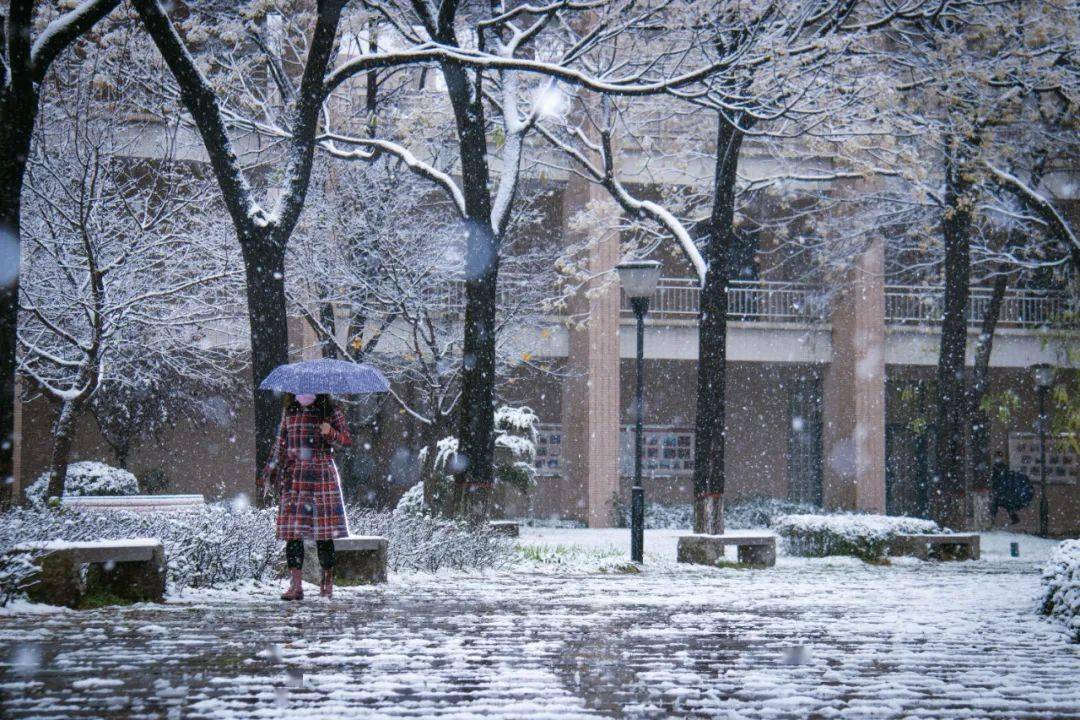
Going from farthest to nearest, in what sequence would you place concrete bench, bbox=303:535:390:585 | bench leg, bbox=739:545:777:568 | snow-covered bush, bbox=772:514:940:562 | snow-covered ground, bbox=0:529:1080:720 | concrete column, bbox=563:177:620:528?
concrete column, bbox=563:177:620:528 < snow-covered bush, bbox=772:514:940:562 < bench leg, bbox=739:545:777:568 < concrete bench, bbox=303:535:390:585 < snow-covered ground, bbox=0:529:1080:720

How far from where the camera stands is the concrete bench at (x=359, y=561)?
31.3 feet

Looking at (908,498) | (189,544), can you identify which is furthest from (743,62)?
(908,498)

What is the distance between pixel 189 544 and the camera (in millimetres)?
8602

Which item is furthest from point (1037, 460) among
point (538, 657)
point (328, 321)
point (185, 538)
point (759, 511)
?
point (538, 657)

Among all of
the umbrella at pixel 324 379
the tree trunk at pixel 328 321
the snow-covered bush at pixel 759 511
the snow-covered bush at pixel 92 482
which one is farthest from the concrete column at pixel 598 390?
the umbrella at pixel 324 379

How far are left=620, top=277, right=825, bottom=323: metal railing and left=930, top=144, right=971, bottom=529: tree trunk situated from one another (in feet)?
19.7

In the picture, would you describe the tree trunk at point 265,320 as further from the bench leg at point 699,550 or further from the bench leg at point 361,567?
the bench leg at point 699,550

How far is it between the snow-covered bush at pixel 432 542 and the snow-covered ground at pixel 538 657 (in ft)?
5.21

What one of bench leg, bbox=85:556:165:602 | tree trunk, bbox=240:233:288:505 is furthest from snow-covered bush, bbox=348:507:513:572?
bench leg, bbox=85:556:165:602

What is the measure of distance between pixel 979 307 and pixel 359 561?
2372 cm

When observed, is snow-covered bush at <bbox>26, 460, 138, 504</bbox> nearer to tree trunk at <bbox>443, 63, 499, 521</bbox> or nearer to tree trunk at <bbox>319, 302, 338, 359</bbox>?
tree trunk at <bbox>319, 302, 338, 359</bbox>

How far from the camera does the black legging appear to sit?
323 inches

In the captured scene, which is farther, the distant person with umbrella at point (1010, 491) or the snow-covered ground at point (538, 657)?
the distant person with umbrella at point (1010, 491)

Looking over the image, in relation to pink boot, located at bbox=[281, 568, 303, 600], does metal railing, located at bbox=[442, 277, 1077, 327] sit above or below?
above
